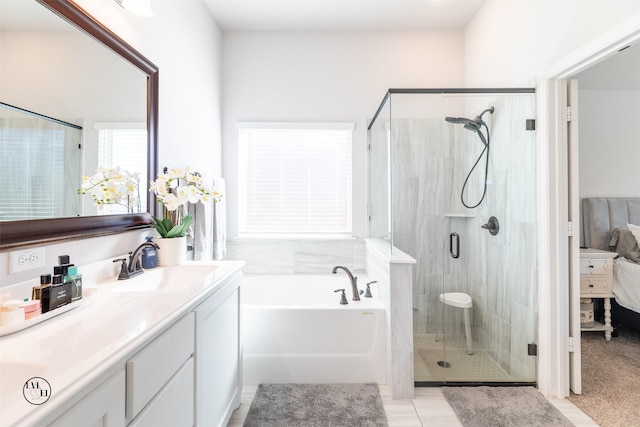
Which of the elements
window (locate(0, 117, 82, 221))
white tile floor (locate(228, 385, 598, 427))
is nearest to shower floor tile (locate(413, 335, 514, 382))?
white tile floor (locate(228, 385, 598, 427))

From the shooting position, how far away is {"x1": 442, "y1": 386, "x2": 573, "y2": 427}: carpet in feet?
5.56

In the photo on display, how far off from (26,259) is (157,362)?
63 centimetres

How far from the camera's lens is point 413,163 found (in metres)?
2.50

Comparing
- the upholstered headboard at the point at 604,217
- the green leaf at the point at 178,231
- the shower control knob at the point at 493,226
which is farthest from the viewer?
the upholstered headboard at the point at 604,217

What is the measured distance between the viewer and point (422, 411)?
70.9 inches

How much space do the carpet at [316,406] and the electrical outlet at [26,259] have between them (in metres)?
1.32

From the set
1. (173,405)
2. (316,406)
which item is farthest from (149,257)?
(316,406)

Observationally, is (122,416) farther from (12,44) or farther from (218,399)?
(12,44)

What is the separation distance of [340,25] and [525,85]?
5.85ft

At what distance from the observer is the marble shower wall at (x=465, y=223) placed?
2.19 m

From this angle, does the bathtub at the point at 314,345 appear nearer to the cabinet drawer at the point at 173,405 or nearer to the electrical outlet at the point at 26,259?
the cabinet drawer at the point at 173,405

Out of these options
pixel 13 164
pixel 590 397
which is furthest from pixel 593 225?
pixel 13 164

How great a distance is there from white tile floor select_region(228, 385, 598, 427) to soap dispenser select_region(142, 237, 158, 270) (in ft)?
3.31

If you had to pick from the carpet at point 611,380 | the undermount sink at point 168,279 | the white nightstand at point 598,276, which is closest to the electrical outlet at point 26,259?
the undermount sink at point 168,279
